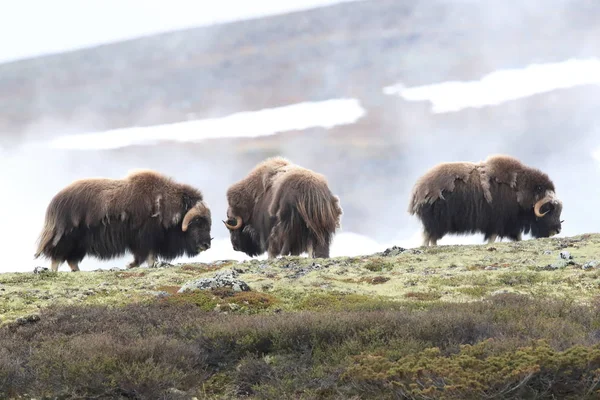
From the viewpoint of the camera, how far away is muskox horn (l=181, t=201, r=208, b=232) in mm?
12052

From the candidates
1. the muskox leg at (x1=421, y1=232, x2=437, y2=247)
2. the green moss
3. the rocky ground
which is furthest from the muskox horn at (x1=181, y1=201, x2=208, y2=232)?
the green moss

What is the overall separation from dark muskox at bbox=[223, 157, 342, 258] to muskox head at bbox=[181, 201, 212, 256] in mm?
766

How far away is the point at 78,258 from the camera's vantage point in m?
11.8

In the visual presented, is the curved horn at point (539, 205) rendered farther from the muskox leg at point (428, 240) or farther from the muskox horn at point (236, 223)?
the muskox horn at point (236, 223)

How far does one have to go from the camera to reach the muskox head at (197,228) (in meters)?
12.2

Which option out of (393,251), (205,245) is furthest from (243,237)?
(393,251)

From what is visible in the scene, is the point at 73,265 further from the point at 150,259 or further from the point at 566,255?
the point at 566,255

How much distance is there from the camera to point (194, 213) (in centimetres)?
1214

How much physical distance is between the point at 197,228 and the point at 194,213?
0.26 metres

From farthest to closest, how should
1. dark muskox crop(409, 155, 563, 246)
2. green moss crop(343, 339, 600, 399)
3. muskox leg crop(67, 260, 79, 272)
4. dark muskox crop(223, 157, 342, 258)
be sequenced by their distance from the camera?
1. dark muskox crop(409, 155, 563, 246)
2. muskox leg crop(67, 260, 79, 272)
3. dark muskox crop(223, 157, 342, 258)
4. green moss crop(343, 339, 600, 399)

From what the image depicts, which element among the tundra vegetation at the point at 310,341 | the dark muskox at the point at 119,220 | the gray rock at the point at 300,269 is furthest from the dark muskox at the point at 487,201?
the tundra vegetation at the point at 310,341

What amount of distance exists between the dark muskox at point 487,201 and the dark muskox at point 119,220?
11.7 feet

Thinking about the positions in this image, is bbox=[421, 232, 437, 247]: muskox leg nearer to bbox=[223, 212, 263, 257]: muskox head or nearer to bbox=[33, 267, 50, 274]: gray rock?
bbox=[223, 212, 263, 257]: muskox head

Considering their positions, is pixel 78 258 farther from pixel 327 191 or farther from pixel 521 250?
pixel 521 250
